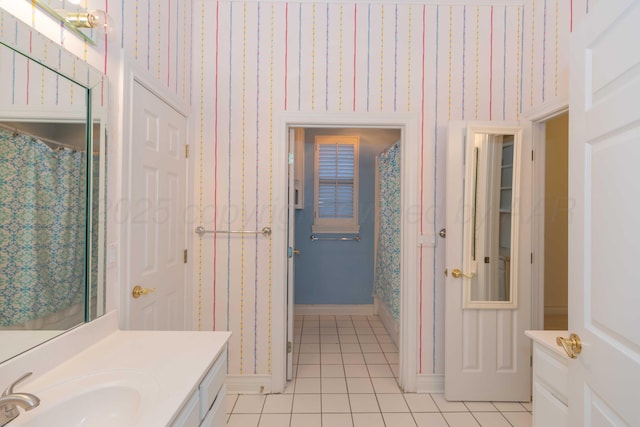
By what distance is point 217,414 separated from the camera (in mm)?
1278

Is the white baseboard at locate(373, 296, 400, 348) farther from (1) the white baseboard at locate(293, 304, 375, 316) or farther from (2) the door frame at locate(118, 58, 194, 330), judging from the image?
(2) the door frame at locate(118, 58, 194, 330)

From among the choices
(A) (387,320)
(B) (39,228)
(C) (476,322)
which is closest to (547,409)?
(C) (476,322)

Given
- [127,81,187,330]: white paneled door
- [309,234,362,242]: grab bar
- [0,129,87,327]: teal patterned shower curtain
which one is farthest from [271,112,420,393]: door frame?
[309,234,362,242]: grab bar

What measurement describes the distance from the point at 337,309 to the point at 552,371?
295cm

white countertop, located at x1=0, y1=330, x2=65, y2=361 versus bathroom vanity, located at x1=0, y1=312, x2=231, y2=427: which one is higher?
white countertop, located at x1=0, y1=330, x2=65, y2=361

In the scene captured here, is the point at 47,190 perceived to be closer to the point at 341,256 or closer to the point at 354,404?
the point at 354,404

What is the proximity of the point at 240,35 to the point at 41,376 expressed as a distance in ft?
7.42

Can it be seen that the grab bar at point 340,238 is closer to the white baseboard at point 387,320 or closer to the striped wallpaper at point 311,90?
the white baseboard at point 387,320

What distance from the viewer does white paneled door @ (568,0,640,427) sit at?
2.75 feet

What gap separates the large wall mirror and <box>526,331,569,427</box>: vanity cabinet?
1884mm

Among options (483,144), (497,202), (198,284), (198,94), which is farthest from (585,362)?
(198,94)

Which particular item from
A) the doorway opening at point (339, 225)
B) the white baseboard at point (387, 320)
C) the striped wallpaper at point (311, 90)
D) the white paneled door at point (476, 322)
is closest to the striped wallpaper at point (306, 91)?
the striped wallpaper at point (311, 90)

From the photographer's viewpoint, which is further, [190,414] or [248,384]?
[248,384]

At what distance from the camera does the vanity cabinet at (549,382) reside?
1.30 metres
